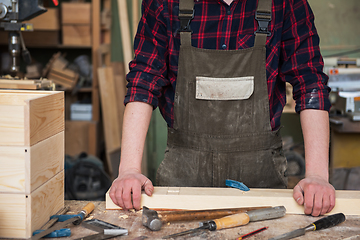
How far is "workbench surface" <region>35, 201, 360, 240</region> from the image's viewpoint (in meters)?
1.06

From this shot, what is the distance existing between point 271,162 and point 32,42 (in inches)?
121

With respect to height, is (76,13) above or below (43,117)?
above

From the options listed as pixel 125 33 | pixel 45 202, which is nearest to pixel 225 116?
pixel 45 202

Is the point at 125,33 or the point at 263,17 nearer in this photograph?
the point at 263,17

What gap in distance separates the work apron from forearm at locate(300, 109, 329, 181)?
0.51ft

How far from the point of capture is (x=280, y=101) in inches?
62.9

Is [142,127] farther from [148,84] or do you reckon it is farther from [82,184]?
[82,184]

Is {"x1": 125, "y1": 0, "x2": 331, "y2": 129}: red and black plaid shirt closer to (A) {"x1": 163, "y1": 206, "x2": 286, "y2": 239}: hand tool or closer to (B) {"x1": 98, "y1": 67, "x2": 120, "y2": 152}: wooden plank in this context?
(A) {"x1": 163, "y1": 206, "x2": 286, "y2": 239}: hand tool

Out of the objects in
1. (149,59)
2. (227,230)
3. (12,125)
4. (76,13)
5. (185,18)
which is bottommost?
(227,230)

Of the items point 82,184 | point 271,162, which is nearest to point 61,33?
point 82,184

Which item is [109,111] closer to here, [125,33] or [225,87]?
[125,33]

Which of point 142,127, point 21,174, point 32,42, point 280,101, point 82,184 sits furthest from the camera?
point 32,42

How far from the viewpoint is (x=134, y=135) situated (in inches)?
56.4

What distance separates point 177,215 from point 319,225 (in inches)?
→ 16.8
